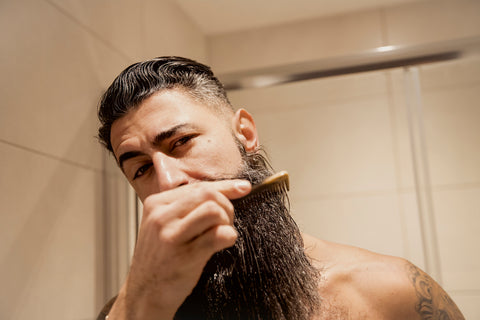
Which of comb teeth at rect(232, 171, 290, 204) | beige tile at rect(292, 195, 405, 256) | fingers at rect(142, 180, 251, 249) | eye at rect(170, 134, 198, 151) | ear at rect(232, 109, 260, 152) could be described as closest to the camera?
fingers at rect(142, 180, 251, 249)

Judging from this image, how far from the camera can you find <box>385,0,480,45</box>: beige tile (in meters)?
1.52

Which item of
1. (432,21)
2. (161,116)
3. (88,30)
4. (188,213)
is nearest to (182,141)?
(161,116)

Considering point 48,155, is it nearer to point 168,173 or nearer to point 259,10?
point 168,173

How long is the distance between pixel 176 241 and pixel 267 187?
0.68 feet

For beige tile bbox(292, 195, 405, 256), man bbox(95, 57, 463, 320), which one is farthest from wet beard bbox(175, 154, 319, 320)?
beige tile bbox(292, 195, 405, 256)

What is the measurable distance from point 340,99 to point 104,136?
1.80ft

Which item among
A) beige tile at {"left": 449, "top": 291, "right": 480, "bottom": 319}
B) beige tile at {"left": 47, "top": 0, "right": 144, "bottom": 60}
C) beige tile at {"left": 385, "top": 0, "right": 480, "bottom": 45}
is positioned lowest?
beige tile at {"left": 449, "top": 291, "right": 480, "bottom": 319}

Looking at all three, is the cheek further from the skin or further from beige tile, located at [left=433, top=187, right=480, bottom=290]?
beige tile, located at [left=433, top=187, right=480, bottom=290]

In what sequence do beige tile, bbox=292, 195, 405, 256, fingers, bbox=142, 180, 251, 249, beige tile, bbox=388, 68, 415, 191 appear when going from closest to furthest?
fingers, bbox=142, 180, 251, 249
beige tile, bbox=388, 68, 415, 191
beige tile, bbox=292, 195, 405, 256

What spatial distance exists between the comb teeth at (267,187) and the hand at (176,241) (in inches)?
4.5

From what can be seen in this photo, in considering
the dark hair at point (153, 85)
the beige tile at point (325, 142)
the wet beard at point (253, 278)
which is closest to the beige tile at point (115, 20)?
the dark hair at point (153, 85)

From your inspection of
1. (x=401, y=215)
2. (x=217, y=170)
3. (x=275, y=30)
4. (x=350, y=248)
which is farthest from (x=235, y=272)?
(x=275, y=30)

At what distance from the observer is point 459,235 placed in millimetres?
991

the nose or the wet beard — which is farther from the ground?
the nose
